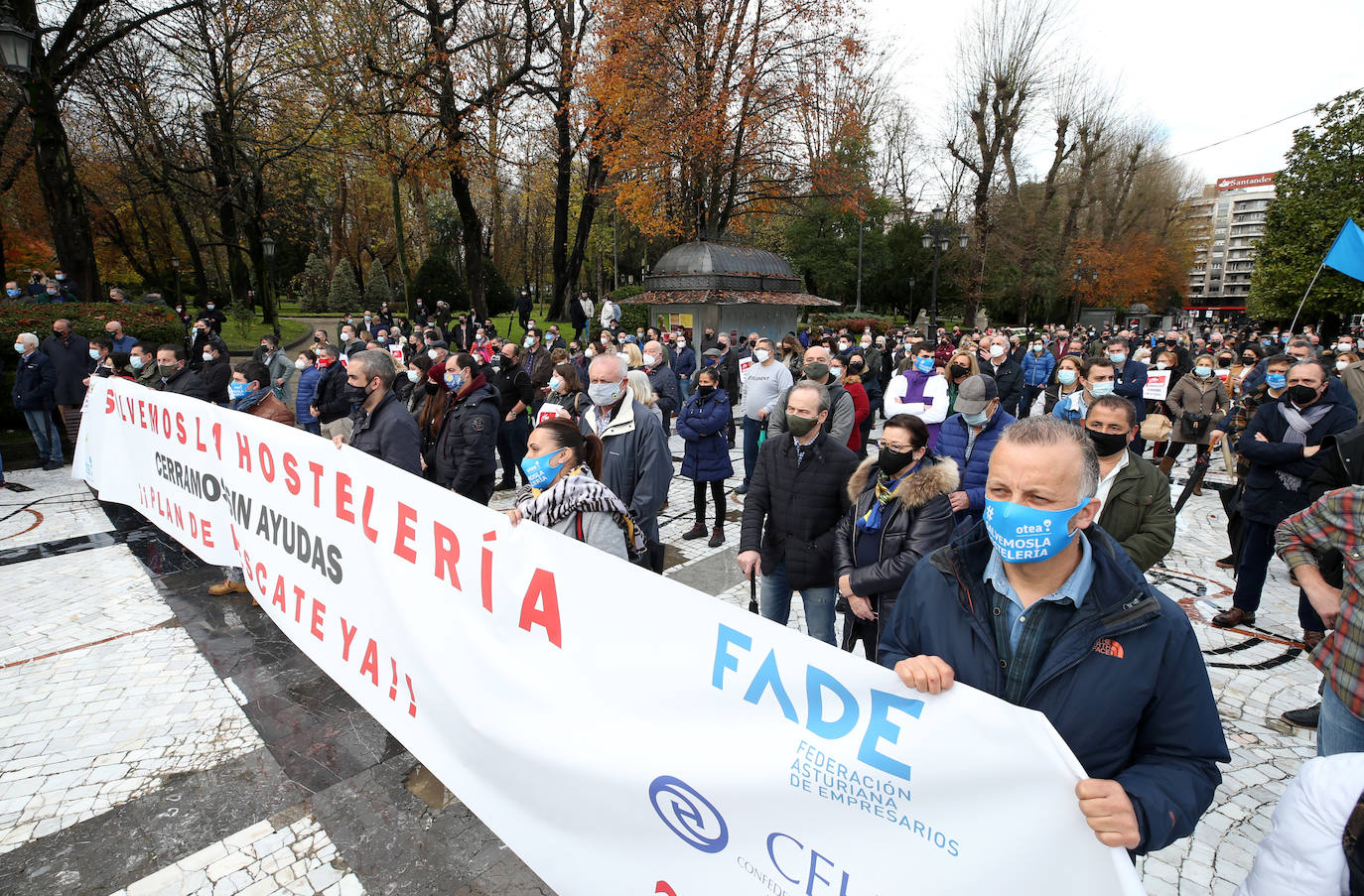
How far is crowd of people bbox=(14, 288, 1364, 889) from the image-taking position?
1.60m

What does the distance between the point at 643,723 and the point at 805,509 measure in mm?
1836

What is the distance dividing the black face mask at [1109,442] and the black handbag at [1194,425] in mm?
6137

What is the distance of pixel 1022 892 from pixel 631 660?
1162mm

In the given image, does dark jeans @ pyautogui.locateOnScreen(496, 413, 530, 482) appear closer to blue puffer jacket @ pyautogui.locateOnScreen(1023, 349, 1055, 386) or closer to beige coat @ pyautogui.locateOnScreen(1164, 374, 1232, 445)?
beige coat @ pyautogui.locateOnScreen(1164, 374, 1232, 445)

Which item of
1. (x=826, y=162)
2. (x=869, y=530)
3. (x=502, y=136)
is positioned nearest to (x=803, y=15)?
(x=826, y=162)

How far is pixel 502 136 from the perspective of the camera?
83.0 feet

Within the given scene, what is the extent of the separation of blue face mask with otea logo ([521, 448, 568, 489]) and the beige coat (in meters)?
8.18

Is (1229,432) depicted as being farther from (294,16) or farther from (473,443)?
(294,16)

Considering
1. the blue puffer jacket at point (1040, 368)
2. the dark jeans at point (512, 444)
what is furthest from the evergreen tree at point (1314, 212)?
the dark jeans at point (512, 444)

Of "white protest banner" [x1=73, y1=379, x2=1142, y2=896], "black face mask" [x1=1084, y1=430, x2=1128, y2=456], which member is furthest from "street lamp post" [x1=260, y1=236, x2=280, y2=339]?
"black face mask" [x1=1084, y1=430, x2=1128, y2=456]

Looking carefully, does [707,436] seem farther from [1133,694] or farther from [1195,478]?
[1195,478]

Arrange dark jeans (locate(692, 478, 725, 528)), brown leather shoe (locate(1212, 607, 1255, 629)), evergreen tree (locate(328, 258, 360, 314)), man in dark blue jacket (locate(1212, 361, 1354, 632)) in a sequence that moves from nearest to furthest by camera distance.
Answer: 1. man in dark blue jacket (locate(1212, 361, 1354, 632))
2. brown leather shoe (locate(1212, 607, 1255, 629))
3. dark jeans (locate(692, 478, 725, 528))
4. evergreen tree (locate(328, 258, 360, 314))

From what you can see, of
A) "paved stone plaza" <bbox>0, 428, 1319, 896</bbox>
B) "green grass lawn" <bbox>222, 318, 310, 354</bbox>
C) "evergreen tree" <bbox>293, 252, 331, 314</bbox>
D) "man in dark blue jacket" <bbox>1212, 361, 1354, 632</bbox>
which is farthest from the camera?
"evergreen tree" <bbox>293, 252, 331, 314</bbox>

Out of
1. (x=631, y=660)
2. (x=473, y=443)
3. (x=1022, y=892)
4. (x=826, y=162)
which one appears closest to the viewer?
(x=1022, y=892)
